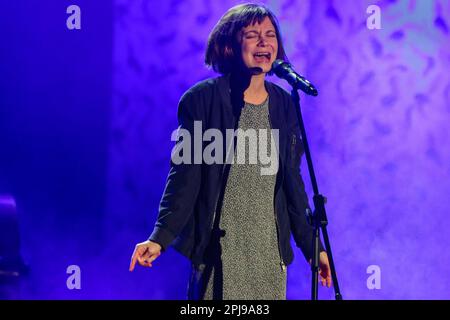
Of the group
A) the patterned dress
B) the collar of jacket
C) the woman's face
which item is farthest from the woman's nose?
the patterned dress

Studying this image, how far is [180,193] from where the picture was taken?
2543 mm

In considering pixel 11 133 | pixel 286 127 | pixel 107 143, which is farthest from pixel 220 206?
pixel 11 133

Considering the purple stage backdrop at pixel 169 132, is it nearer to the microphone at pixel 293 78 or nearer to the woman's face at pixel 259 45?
the woman's face at pixel 259 45

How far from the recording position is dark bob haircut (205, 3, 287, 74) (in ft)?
9.02

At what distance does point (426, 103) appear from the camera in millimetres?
3660

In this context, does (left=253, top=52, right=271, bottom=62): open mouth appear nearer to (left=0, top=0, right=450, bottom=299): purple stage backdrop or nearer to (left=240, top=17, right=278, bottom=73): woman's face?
(left=240, top=17, right=278, bottom=73): woman's face

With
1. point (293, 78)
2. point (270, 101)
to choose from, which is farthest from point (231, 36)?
point (293, 78)

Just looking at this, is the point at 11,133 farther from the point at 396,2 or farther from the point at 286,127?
the point at 396,2

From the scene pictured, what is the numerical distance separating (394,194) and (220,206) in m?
1.36

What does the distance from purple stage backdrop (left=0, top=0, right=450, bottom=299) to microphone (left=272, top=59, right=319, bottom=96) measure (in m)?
1.13

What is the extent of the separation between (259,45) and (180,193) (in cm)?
60

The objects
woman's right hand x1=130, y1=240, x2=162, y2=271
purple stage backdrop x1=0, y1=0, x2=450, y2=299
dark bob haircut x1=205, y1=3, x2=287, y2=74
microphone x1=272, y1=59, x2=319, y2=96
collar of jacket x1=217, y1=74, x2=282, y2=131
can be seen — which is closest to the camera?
microphone x1=272, y1=59, x2=319, y2=96

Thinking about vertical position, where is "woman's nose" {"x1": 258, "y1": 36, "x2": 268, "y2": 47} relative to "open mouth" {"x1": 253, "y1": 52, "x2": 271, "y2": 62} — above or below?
above

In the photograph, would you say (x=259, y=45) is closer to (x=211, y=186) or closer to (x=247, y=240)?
(x=211, y=186)
